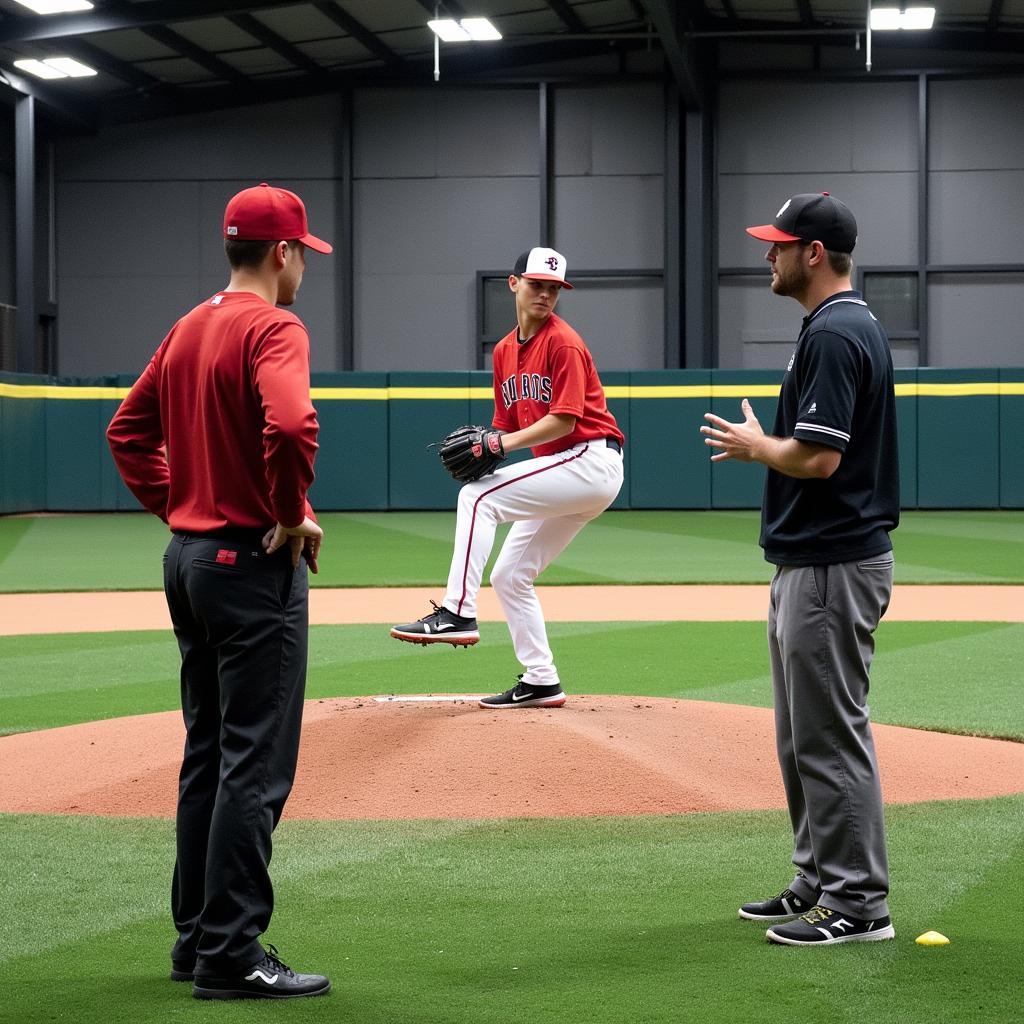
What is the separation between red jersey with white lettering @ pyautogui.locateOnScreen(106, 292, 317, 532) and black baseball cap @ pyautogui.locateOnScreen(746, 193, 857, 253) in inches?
54.4

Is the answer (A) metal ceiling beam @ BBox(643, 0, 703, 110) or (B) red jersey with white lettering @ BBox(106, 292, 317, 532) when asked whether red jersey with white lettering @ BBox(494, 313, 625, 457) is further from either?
(A) metal ceiling beam @ BBox(643, 0, 703, 110)

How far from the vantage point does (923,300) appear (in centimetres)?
2742

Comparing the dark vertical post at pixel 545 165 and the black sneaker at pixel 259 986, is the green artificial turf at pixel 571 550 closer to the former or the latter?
the dark vertical post at pixel 545 165

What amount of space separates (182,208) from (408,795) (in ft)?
82.0

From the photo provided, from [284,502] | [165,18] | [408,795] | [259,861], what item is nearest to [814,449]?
[284,502]

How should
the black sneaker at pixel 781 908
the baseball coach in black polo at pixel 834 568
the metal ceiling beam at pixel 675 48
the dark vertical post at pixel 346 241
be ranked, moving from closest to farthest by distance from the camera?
the baseball coach in black polo at pixel 834 568 < the black sneaker at pixel 781 908 < the metal ceiling beam at pixel 675 48 < the dark vertical post at pixel 346 241

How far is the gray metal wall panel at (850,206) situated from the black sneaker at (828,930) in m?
24.4

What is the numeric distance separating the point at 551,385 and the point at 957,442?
19597 millimetres

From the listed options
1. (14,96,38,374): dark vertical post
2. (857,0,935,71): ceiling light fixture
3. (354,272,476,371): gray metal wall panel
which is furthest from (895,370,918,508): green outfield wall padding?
(14,96,38,374): dark vertical post

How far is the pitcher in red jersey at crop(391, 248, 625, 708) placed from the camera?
22.2 ft

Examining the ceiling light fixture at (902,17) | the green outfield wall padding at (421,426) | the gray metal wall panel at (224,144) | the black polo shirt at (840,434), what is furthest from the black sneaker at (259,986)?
the gray metal wall panel at (224,144)

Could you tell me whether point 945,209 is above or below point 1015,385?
above

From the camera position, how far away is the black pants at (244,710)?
12.2 ft

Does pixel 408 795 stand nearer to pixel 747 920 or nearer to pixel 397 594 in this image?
pixel 747 920
